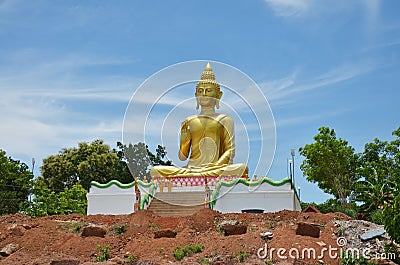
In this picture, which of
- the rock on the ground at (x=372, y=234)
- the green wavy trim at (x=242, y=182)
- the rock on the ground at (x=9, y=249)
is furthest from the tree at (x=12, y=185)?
the rock on the ground at (x=372, y=234)

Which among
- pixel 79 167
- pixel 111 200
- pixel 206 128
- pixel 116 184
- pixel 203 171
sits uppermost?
pixel 206 128

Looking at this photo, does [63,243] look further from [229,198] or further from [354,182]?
[354,182]

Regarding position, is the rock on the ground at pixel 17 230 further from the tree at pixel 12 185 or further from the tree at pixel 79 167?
the tree at pixel 79 167

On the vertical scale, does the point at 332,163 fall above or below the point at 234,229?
above

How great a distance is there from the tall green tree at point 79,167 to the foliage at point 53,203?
15.1 ft

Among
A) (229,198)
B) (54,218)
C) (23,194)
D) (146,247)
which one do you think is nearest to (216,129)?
(229,198)

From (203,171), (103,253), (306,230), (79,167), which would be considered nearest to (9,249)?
(103,253)

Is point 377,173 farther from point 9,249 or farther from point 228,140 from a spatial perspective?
point 9,249

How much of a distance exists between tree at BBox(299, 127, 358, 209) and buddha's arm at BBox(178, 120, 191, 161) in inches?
423

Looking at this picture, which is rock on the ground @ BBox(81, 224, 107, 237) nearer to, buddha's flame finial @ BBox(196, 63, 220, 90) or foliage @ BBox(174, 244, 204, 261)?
foliage @ BBox(174, 244, 204, 261)

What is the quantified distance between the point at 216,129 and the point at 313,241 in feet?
38.8

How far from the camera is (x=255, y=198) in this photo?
19469 millimetres

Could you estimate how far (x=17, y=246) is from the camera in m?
14.1

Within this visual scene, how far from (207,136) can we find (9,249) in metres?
12.1
